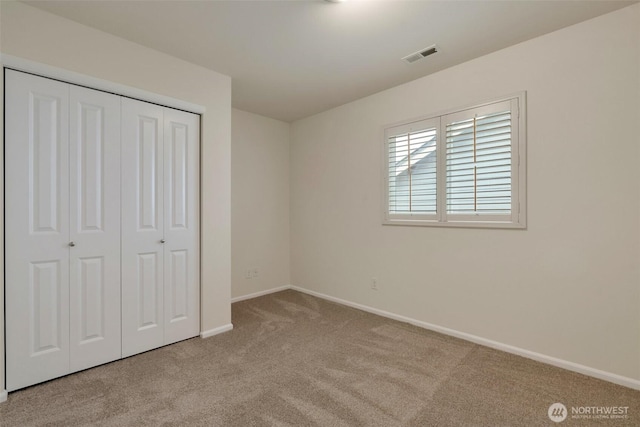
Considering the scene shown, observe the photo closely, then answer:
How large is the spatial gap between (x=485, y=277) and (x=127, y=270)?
305 cm

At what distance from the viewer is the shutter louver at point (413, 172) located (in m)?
3.07

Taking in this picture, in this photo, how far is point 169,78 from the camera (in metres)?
2.66

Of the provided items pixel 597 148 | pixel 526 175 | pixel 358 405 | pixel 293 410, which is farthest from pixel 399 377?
pixel 597 148

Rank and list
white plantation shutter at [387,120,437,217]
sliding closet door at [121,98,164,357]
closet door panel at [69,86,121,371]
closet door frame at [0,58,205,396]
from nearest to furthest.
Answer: closet door frame at [0,58,205,396] < closet door panel at [69,86,121,371] < sliding closet door at [121,98,164,357] < white plantation shutter at [387,120,437,217]

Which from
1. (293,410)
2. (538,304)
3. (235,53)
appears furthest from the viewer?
(235,53)

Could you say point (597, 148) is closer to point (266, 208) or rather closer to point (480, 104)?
point (480, 104)

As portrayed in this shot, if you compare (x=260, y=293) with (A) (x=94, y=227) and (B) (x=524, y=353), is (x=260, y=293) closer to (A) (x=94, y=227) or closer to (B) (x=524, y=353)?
(A) (x=94, y=227)

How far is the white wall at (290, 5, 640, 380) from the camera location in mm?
2066

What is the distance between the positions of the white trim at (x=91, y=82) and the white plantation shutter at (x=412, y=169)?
203cm

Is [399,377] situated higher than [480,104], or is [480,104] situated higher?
[480,104]

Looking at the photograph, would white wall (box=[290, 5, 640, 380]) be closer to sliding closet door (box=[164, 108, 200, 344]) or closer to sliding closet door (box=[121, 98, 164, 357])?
sliding closet door (box=[164, 108, 200, 344])

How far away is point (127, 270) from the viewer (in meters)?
2.46

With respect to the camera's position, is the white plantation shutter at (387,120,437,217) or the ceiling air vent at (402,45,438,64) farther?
the white plantation shutter at (387,120,437,217)

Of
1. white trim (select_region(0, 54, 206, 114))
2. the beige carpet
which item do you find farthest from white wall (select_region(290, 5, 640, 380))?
white trim (select_region(0, 54, 206, 114))
